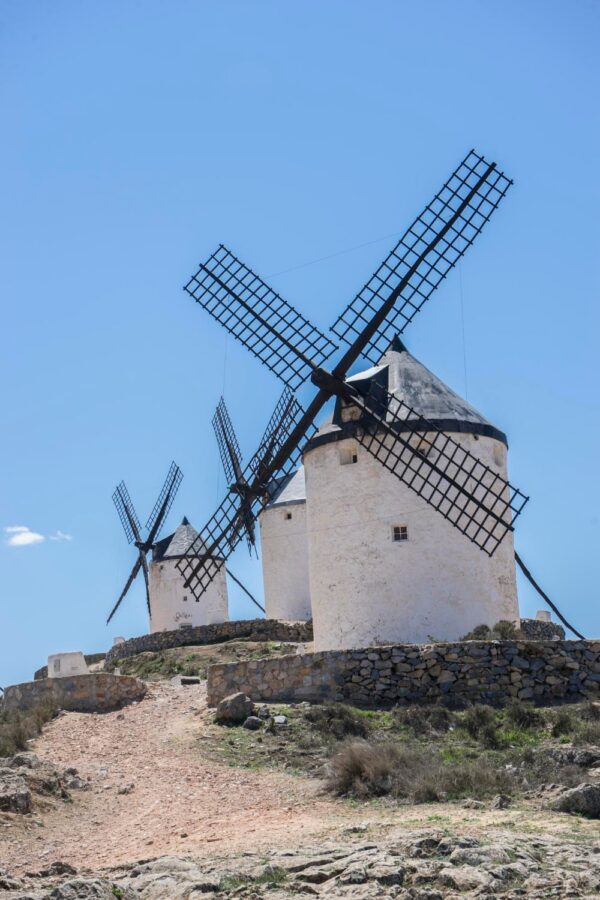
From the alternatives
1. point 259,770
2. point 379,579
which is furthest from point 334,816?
point 379,579

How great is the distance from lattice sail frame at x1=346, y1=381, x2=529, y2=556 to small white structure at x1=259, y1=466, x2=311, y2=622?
12.2m

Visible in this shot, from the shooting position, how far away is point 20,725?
1717 cm

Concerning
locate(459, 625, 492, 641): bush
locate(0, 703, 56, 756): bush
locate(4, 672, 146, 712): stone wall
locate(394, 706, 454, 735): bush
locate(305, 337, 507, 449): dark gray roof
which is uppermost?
locate(305, 337, 507, 449): dark gray roof

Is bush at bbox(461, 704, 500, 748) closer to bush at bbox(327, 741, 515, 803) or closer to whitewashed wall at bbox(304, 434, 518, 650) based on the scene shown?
bush at bbox(327, 741, 515, 803)

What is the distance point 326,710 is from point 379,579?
4.88 meters

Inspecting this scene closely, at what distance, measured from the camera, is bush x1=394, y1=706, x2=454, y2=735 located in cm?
1480

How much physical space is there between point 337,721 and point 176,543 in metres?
21.6

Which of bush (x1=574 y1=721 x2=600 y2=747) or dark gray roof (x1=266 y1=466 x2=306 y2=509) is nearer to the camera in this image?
bush (x1=574 y1=721 x2=600 y2=747)

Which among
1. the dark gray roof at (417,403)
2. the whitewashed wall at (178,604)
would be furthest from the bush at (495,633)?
the whitewashed wall at (178,604)

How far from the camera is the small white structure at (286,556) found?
32.6 metres

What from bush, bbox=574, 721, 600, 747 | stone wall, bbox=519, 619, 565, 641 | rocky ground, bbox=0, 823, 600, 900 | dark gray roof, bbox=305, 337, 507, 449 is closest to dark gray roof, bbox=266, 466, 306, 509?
stone wall, bbox=519, 619, 565, 641

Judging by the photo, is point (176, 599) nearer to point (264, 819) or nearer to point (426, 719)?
point (426, 719)

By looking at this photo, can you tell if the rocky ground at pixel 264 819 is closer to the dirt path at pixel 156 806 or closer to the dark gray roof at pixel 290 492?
the dirt path at pixel 156 806

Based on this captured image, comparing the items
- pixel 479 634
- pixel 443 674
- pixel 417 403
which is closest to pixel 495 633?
pixel 479 634
